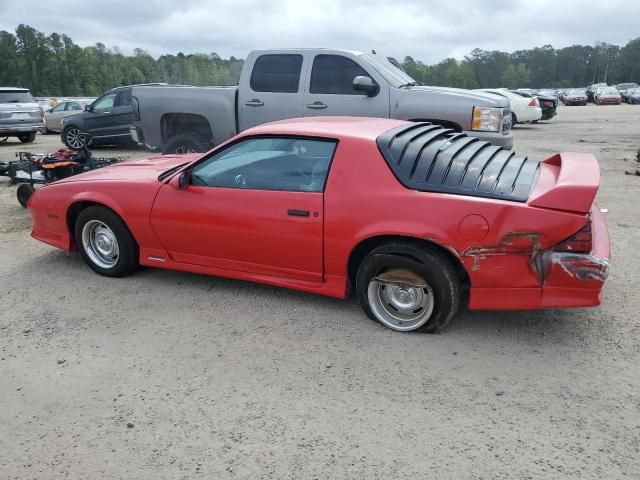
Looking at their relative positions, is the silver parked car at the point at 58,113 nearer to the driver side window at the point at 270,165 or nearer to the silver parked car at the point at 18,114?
the silver parked car at the point at 18,114

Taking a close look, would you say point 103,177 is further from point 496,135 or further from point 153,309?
point 496,135

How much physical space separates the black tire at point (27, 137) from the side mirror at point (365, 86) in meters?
12.9

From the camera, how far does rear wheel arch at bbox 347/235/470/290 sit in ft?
11.0

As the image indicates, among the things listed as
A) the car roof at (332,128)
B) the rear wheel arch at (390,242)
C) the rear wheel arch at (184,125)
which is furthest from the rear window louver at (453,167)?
the rear wheel arch at (184,125)

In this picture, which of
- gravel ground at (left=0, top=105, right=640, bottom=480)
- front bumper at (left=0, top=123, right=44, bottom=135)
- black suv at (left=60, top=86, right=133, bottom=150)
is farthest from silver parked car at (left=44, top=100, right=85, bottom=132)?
gravel ground at (left=0, top=105, right=640, bottom=480)

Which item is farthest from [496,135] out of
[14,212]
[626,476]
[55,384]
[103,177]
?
[14,212]

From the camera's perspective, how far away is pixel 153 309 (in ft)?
13.2

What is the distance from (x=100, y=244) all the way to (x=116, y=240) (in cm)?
28

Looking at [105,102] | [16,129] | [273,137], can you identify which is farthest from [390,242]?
[16,129]

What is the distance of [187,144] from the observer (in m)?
8.30

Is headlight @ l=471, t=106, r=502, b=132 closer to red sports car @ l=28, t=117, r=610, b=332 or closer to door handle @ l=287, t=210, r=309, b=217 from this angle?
red sports car @ l=28, t=117, r=610, b=332

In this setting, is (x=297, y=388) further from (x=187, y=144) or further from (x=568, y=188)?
(x=187, y=144)

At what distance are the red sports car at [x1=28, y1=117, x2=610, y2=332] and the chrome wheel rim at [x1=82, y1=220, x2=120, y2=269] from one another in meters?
0.04

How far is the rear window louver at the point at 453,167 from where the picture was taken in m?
3.32
